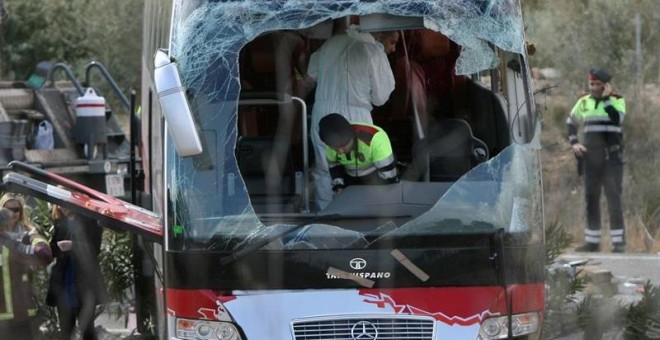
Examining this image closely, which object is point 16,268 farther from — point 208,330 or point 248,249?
point 248,249

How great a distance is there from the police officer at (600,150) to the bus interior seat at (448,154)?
5611 mm

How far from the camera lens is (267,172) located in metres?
6.86

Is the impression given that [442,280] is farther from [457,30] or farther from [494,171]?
[457,30]

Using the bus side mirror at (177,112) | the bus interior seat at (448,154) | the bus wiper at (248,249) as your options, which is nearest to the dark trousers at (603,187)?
the bus interior seat at (448,154)

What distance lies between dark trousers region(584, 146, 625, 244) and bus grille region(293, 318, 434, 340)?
21.3ft

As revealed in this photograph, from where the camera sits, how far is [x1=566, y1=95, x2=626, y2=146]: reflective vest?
12.4 m

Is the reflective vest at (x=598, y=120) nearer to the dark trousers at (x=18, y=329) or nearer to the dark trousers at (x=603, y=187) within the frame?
the dark trousers at (x=603, y=187)

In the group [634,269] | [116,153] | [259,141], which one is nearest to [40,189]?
[259,141]

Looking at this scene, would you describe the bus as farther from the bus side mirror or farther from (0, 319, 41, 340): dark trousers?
(0, 319, 41, 340): dark trousers

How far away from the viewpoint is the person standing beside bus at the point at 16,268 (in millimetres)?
8273

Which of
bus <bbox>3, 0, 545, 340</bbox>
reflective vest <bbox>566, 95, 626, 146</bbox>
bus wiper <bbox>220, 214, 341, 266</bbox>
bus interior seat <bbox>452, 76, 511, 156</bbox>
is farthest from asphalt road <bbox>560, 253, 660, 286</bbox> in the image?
bus wiper <bbox>220, 214, 341, 266</bbox>

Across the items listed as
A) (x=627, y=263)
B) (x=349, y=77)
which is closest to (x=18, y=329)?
(x=349, y=77)

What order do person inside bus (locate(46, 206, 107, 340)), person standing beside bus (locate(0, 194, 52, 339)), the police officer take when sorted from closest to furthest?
1. person standing beside bus (locate(0, 194, 52, 339))
2. person inside bus (locate(46, 206, 107, 340))
3. the police officer

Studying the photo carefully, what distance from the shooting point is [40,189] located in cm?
678
